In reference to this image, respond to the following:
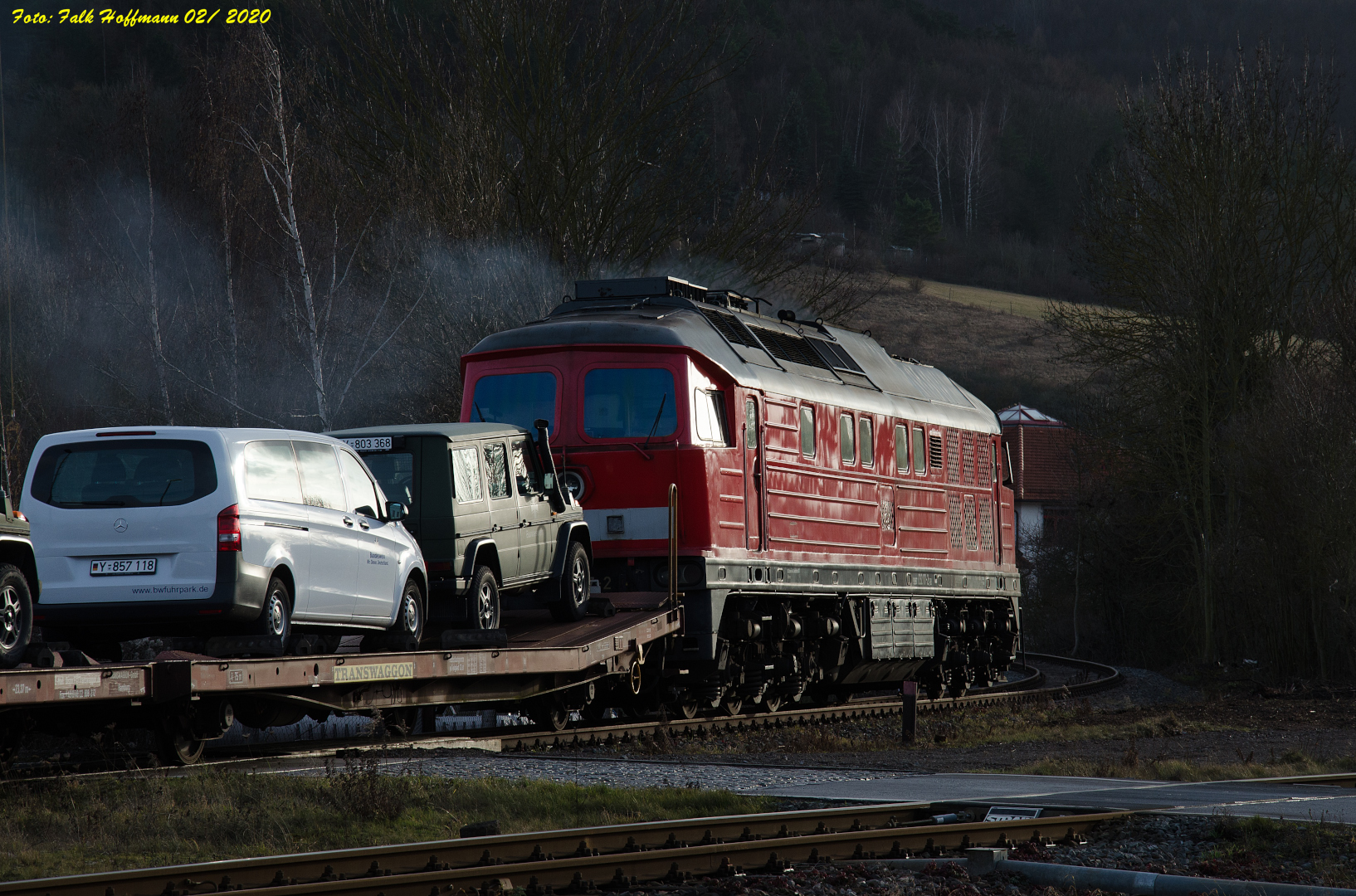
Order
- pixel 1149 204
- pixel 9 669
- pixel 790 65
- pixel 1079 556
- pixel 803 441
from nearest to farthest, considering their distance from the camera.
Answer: pixel 9 669 → pixel 803 441 → pixel 1149 204 → pixel 1079 556 → pixel 790 65

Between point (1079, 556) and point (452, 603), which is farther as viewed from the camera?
point (1079, 556)

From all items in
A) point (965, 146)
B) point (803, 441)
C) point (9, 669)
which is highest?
point (965, 146)

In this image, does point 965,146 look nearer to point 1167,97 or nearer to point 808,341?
point 1167,97

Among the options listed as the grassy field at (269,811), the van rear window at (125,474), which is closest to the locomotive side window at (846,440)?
the grassy field at (269,811)

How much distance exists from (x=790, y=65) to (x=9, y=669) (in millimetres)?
93046

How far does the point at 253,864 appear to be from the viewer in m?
7.50

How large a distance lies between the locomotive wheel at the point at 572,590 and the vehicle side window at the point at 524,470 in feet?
2.50

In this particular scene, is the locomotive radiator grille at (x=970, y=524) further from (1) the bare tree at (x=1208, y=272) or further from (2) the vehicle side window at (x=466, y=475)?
(2) the vehicle side window at (x=466, y=475)

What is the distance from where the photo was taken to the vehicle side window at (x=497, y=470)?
14.1m

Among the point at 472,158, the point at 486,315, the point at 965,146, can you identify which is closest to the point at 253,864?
the point at 486,315

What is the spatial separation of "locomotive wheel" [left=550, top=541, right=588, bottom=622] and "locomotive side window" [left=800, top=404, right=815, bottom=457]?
3525mm

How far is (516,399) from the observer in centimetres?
1639

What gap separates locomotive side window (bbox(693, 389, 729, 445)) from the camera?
15930 mm

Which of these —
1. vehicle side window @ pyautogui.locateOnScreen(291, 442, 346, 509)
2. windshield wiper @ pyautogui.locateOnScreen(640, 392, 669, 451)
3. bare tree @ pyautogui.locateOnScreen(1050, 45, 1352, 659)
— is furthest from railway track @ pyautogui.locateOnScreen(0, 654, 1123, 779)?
bare tree @ pyautogui.locateOnScreen(1050, 45, 1352, 659)
